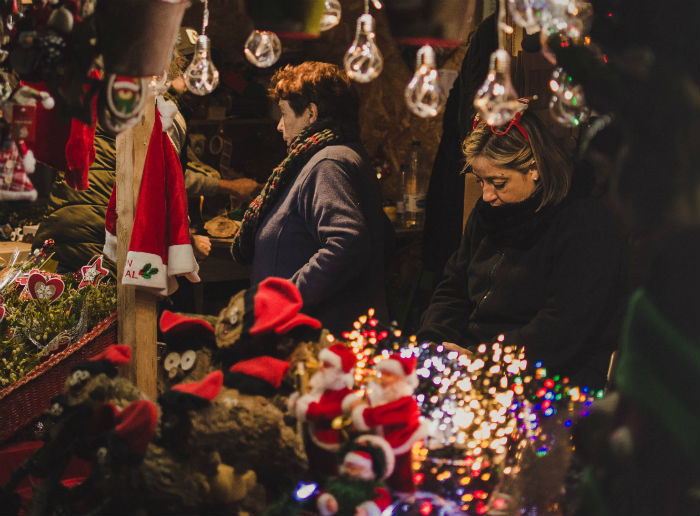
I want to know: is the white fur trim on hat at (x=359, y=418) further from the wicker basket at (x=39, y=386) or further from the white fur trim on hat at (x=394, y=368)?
the wicker basket at (x=39, y=386)

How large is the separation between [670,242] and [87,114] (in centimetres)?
94

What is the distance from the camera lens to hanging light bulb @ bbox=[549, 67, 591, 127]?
1200 millimetres

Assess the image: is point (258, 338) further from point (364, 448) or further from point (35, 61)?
point (35, 61)

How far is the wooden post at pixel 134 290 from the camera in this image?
2174 mm

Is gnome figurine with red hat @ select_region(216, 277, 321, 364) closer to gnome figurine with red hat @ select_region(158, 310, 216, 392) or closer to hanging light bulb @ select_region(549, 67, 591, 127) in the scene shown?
gnome figurine with red hat @ select_region(158, 310, 216, 392)

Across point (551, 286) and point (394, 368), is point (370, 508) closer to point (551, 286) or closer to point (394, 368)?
point (394, 368)

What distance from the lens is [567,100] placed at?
1208 mm

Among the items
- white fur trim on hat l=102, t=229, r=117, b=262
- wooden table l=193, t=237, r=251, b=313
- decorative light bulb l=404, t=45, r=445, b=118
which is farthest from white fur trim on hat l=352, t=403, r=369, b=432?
wooden table l=193, t=237, r=251, b=313

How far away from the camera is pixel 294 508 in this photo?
47.9 inches

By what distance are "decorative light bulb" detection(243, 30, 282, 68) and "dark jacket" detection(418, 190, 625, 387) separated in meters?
1.01

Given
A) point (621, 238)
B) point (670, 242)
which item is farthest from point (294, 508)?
point (621, 238)

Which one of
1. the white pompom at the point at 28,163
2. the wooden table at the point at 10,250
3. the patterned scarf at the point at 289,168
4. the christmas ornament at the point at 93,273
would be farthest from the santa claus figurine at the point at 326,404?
the wooden table at the point at 10,250

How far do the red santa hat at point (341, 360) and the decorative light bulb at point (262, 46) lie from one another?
0.47 metres

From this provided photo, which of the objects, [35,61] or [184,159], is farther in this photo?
[184,159]
